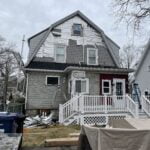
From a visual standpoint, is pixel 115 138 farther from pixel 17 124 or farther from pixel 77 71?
pixel 77 71

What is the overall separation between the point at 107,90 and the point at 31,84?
532 cm

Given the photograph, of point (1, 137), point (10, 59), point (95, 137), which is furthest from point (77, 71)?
point (10, 59)

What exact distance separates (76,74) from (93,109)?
3236 millimetres

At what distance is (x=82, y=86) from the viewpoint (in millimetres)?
16562

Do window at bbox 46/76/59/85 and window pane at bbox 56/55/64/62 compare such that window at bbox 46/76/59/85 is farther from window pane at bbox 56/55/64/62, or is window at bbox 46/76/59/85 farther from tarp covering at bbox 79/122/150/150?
tarp covering at bbox 79/122/150/150

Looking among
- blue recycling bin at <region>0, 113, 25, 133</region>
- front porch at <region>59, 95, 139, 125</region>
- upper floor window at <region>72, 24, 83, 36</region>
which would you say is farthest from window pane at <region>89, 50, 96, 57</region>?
blue recycling bin at <region>0, 113, 25, 133</region>

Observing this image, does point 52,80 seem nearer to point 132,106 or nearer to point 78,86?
point 78,86

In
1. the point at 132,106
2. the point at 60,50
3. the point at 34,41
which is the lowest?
the point at 132,106

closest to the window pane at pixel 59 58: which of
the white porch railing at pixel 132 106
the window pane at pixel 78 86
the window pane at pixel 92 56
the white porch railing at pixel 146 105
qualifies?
the window pane at pixel 92 56

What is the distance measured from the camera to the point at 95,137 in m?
4.83

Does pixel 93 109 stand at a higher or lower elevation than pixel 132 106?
lower

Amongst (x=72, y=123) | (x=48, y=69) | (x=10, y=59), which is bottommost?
(x=72, y=123)

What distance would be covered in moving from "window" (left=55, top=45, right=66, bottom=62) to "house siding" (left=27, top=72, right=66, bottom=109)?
1566 millimetres

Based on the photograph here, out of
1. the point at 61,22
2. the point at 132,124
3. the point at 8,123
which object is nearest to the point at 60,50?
the point at 61,22
